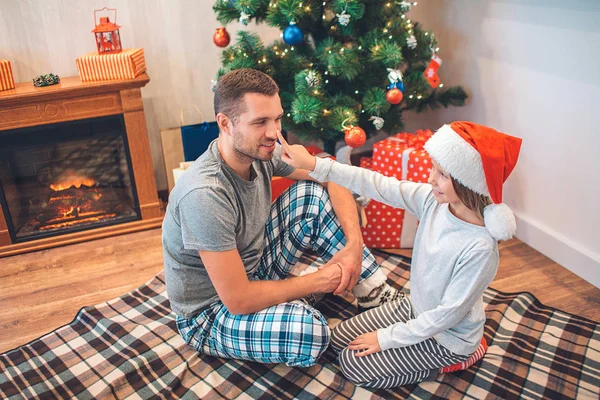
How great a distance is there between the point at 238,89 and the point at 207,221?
0.41 m

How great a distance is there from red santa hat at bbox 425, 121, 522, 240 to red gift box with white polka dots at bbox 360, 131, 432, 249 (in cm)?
91

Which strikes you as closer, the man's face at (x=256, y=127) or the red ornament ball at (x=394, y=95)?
the man's face at (x=256, y=127)

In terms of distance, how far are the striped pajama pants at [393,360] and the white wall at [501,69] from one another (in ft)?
3.22

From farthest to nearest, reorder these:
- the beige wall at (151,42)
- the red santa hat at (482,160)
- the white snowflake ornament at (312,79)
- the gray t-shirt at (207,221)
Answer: the beige wall at (151,42) < the white snowflake ornament at (312,79) < the gray t-shirt at (207,221) < the red santa hat at (482,160)

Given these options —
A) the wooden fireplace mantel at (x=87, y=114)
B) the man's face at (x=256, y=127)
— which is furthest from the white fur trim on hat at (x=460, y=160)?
the wooden fireplace mantel at (x=87, y=114)

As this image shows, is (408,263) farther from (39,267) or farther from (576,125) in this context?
(39,267)

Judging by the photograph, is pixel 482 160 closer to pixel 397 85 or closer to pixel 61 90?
pixel 397 85

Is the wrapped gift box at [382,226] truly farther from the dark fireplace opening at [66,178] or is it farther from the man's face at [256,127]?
the dark fireplace opening at [66,178]

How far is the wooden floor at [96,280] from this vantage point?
6.97ft

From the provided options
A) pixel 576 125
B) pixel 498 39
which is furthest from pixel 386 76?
pixel 576 125

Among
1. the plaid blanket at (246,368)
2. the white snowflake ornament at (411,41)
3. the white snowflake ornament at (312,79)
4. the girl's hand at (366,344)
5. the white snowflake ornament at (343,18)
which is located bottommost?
the plaid blanket at (246,368)

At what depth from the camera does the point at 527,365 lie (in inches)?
70.9

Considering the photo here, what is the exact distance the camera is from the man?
158 centimetres

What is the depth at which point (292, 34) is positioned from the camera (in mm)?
2238
